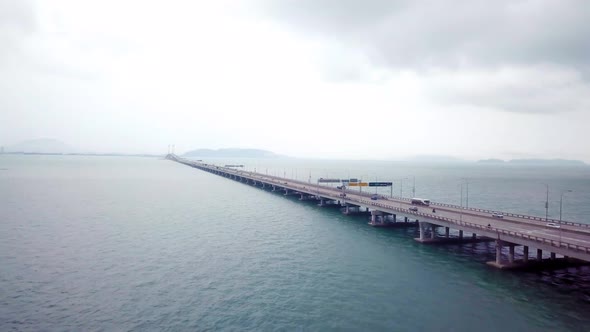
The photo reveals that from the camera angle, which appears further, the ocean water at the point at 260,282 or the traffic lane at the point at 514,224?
the traffic lane at the point at 514,224

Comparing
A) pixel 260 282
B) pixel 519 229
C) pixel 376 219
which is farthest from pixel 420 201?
pixel 260 282

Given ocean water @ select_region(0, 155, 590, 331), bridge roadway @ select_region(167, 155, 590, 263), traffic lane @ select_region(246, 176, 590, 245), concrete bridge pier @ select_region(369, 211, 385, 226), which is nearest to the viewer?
ocean water @ select_region(0, 155, 590, 331)

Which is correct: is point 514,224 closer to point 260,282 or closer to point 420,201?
point 420,201

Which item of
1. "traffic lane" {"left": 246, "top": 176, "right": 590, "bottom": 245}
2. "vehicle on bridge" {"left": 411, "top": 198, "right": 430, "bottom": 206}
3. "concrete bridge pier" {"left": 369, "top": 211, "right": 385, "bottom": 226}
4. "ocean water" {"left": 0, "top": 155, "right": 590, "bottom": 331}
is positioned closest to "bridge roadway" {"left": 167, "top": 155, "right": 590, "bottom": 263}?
"traffic lane" {"left": 246, "top": 176, "right": 590, "bottom": 245}

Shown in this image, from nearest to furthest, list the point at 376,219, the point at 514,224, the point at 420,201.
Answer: the point at 514,224, the point at 420,201, the point at 376,219

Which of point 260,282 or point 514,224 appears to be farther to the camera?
point 514,224

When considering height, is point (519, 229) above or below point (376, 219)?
above

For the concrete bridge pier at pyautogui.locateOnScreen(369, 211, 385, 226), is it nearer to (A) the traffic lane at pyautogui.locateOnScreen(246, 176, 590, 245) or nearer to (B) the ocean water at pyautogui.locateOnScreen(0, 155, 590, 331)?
(B) the ocean water at pyautogui.locateOnScreen(0, 155, 590, 331)

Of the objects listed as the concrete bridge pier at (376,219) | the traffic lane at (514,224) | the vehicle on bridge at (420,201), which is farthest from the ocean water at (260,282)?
the vehicle on bridge at (420,201)

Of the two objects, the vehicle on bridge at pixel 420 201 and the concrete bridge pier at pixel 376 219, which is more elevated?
the vehicle on bridge at pixel 420 201

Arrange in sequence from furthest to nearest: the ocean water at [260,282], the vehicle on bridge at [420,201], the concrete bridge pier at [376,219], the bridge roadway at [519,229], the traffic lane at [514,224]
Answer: the vehicle on bridge at [420,201], the concrete bridge pier at [376,219], the traffic lane at [514,224], the bridge roadway at [519,229], the ocean water at [260,282]

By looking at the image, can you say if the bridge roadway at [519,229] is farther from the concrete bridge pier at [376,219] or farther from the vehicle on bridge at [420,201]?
the vehicle on bridge at [420,201]

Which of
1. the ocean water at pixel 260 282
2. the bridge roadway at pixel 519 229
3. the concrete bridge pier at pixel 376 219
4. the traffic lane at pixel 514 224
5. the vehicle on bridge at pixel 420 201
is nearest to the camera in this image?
the ocean water at pixel 260 282
